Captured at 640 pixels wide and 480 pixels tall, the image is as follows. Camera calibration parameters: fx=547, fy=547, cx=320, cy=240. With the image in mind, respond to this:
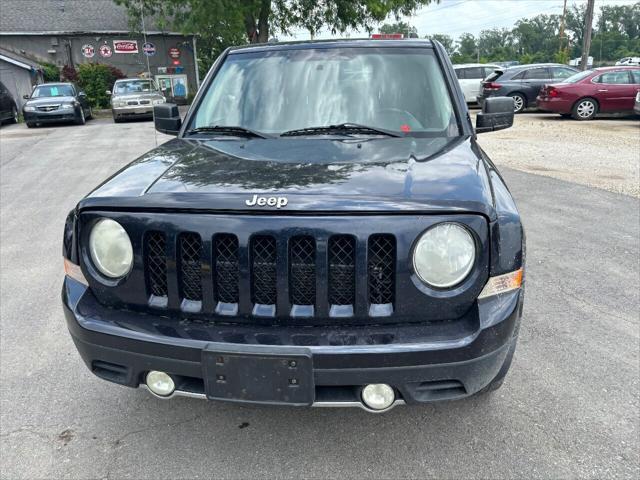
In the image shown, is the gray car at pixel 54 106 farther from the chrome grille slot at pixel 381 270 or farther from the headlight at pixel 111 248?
the chrome grille slot at pixel 381 270

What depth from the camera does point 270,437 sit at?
2643 millimetres

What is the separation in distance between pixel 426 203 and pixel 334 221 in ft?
1.19

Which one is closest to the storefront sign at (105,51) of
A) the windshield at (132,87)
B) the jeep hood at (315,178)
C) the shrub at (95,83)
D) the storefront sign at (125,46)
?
the storefront sign at (125,46)

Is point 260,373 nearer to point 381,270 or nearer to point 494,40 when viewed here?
point 381,270

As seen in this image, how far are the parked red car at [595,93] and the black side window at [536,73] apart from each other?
2.25 metres

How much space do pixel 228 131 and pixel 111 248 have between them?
130 centimetres

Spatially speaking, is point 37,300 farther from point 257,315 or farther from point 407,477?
point 407,477

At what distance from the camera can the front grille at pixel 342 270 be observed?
2100 mm

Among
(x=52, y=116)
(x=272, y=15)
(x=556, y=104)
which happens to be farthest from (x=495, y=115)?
(x=272, y=15)

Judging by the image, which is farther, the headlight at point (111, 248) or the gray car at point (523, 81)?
the gray car at point (523, 81)

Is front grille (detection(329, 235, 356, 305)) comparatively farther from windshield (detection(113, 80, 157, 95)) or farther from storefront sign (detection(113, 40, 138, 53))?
storefront sign (detection(113, 40, 138, 53))

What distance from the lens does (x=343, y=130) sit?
10.4 feet

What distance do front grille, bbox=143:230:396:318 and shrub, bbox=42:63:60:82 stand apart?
103 ft

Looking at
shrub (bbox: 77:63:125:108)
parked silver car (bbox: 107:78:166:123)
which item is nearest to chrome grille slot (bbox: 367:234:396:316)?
parked silver car (bbox: 107:78:166:123)
